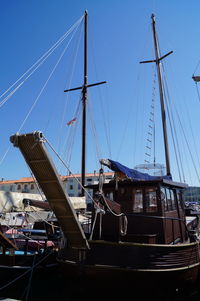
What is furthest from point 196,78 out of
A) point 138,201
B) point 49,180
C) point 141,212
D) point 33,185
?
point 33,185

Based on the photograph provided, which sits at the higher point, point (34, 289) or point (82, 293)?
point (82, 293)

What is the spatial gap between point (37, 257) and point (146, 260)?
499 cm

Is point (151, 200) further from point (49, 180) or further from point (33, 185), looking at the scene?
point (33, 185)

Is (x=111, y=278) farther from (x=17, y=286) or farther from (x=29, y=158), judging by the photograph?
(x=17, y=286)

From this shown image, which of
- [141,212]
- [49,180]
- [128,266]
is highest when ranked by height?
[49,180]

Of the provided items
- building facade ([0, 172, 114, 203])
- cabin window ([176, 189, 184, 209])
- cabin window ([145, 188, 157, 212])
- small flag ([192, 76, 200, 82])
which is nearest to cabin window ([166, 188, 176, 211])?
cabin window ([176, 189, 184, 209])

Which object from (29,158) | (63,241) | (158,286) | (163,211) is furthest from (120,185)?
(29,158)

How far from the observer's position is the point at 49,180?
5.57m

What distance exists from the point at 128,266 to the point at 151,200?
2.36 meters

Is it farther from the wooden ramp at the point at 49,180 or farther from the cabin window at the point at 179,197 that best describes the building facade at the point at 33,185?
the wooden ramp at the point at 49,180

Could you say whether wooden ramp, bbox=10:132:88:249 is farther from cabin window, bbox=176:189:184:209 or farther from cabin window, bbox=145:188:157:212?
cabin window, bbox=176:189:184:209

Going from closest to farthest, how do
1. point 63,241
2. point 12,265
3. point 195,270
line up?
point 63,241
point 195,270
point 12,265

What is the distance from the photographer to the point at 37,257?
949cm

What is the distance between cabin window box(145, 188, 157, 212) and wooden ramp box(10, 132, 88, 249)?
253 centimetres
